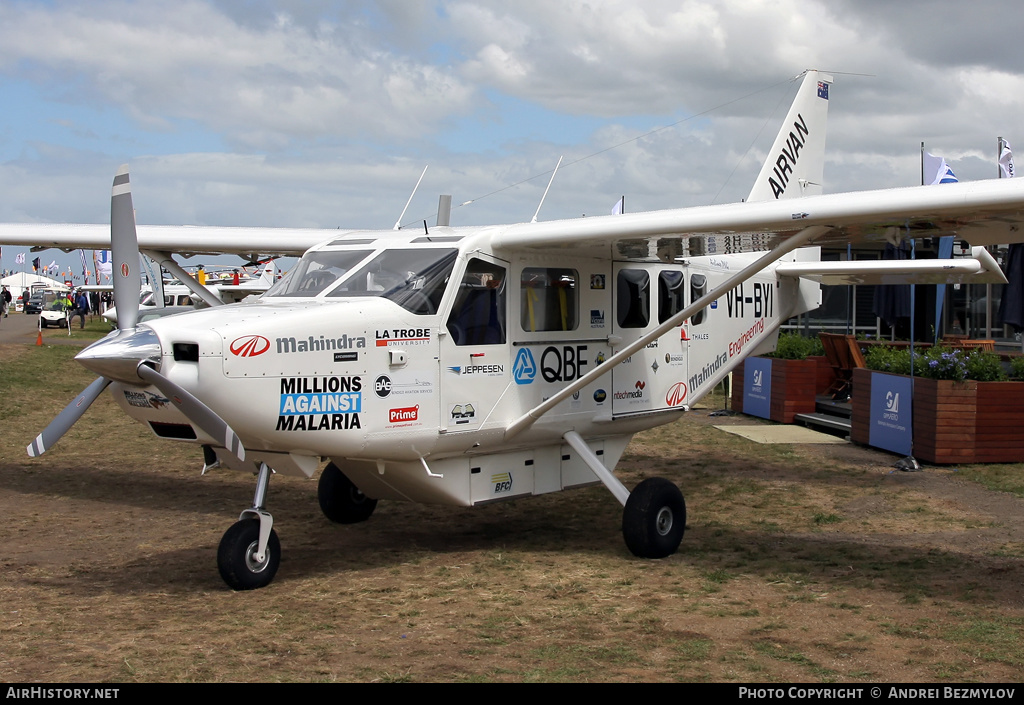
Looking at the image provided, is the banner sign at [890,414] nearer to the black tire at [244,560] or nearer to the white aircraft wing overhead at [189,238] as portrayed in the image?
the white aircraft wing overhead at [189,238]

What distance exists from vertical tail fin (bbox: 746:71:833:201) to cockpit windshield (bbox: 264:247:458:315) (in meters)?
5.44

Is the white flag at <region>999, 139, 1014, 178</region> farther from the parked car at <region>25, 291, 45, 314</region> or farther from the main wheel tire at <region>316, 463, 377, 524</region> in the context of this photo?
the parked car at <region>25, 291, 45, 314</region>

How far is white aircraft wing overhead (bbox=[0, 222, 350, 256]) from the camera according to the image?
1155cm

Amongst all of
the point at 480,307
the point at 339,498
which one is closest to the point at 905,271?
the point at 480,307

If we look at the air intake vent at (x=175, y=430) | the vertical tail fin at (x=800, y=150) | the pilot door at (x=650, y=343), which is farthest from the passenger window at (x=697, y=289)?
the air intake vent at (x=175, y=430)

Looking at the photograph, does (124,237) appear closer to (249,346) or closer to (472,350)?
(249,346)

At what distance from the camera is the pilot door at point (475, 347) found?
319 inches

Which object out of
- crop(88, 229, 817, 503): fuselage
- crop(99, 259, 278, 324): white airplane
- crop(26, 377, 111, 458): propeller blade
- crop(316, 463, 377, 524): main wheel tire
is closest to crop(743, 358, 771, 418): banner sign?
crop(88, 229, 817, 503): fuselage

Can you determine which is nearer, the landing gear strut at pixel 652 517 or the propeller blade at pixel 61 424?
the propeller blade at pixel 61 424

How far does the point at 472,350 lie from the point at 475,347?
0.05 m

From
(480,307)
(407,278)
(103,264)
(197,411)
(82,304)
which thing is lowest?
(197,411)

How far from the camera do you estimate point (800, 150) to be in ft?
41.4

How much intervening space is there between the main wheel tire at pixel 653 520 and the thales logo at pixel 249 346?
3.41 m
